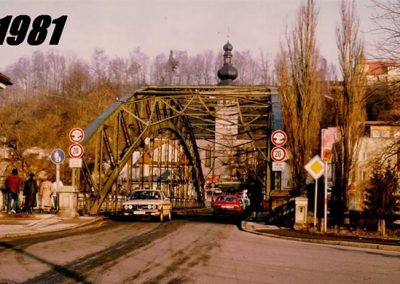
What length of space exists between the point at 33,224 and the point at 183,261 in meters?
10.8

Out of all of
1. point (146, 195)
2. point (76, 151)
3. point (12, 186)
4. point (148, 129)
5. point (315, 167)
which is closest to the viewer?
point (315, 167)

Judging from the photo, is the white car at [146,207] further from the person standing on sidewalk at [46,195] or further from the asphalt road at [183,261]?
the asphalt road at [183,261]

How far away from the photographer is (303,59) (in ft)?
98.4

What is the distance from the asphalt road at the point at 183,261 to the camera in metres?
10.3

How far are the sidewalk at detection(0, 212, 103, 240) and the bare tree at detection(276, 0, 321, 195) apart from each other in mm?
10154

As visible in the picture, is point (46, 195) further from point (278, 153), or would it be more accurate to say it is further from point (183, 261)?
point (183, 261)

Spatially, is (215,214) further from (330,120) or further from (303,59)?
(303,59)

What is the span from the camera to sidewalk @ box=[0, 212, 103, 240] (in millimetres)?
18719

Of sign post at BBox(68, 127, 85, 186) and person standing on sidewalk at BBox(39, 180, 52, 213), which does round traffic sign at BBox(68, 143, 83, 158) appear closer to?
sign post at BBox(68, 127, 85, 186)

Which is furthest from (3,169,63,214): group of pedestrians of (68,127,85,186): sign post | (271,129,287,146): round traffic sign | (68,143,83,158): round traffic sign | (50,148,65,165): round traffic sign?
(271,129,287,146): round traffic sign

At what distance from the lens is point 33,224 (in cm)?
2172

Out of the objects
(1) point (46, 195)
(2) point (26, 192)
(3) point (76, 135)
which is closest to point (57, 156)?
(3) point (76, 135)

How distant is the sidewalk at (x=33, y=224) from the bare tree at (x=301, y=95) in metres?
10.2

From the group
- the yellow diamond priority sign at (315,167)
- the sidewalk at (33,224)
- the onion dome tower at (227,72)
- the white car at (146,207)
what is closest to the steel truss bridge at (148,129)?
the white car at (146,207)
